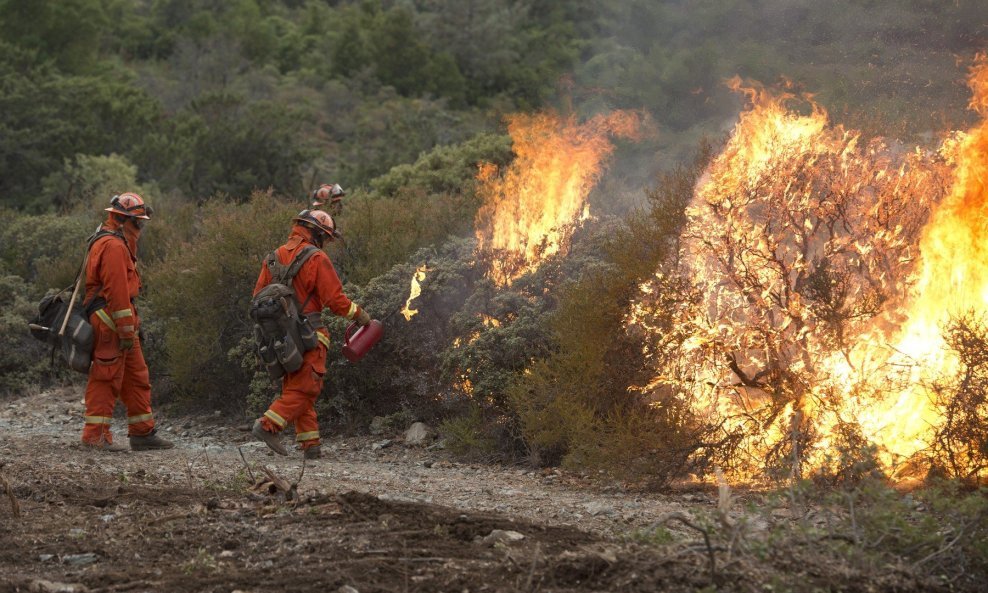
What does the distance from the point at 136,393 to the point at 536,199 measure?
3.95 m

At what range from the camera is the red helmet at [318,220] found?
30.2 ft

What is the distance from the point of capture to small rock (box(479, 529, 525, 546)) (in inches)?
220

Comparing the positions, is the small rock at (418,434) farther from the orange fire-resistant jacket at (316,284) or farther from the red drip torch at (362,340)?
the orange fire-resistant jacket at (316,284)

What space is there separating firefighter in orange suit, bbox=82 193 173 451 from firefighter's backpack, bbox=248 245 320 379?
106 cm

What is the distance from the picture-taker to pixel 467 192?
13680 mm

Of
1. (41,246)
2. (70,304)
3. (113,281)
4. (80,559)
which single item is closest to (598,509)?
(80,559)

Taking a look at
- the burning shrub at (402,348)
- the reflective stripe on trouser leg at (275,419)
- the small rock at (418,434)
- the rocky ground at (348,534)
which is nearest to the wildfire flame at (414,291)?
A: the burning shrub at (402,348)

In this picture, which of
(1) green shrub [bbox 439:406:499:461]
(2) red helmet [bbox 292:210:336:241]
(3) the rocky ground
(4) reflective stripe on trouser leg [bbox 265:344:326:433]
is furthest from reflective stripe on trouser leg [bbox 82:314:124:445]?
(1) green shrub [bbox 439:406:499:461]

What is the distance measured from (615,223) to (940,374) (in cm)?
453

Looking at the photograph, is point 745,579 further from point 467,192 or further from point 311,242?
point 467,192

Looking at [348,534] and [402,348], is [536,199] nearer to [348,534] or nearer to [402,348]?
[402,348]

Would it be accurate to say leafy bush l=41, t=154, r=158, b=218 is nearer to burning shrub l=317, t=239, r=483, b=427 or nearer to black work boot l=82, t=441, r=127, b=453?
burning shrub l=317, t=239, r=483, b=427

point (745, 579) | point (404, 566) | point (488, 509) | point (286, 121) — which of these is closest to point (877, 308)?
point (488, 509)

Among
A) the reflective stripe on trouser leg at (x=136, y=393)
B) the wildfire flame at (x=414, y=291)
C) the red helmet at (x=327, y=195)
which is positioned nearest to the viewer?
the reflective stripe on trouser leg at (x=136, y=393)
